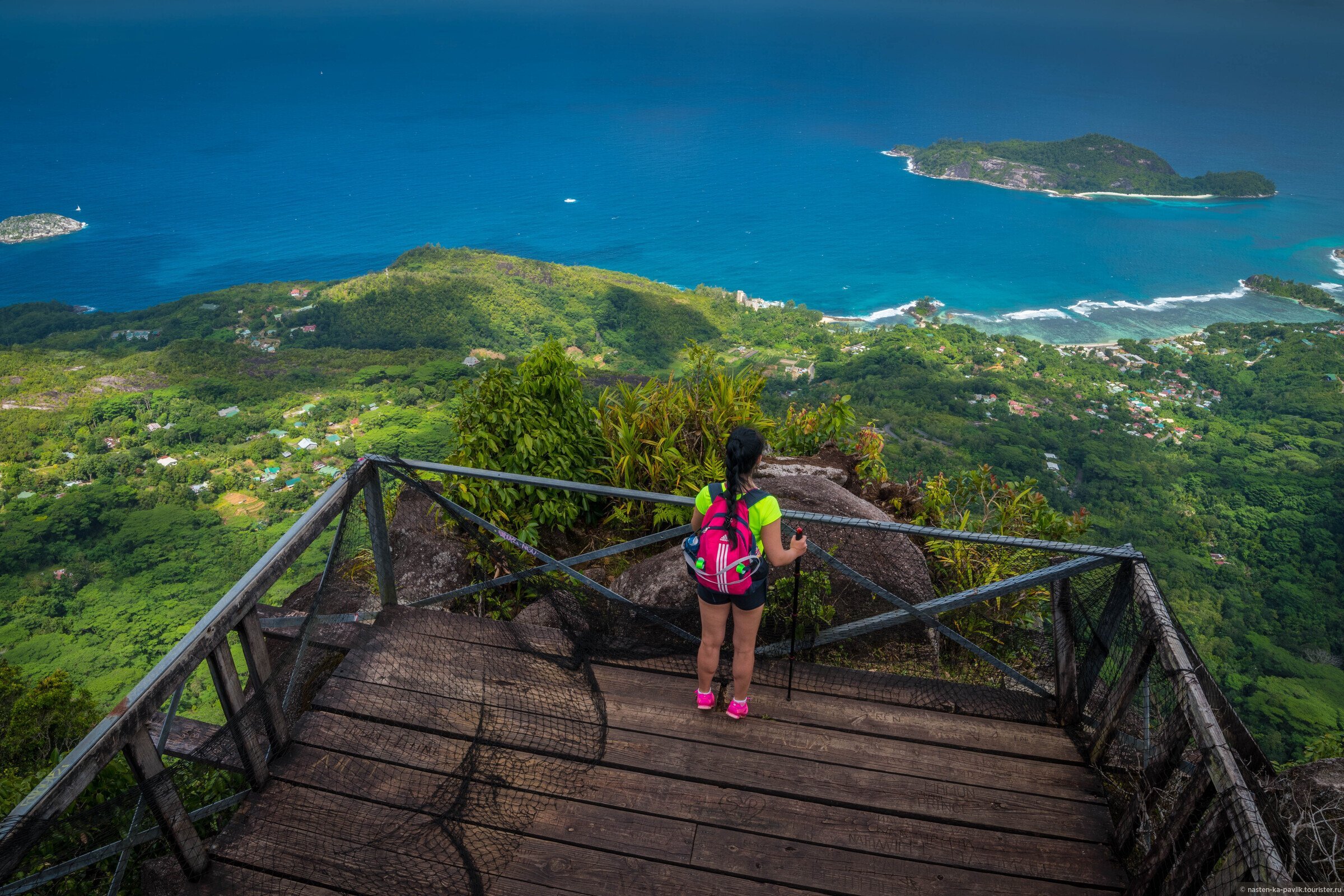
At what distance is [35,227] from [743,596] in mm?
104129

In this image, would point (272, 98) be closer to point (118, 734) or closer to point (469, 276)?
point (469, 276)

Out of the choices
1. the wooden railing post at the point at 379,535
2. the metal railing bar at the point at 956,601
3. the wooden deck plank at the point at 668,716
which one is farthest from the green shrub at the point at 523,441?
the metal railing bar at the point at 956,601

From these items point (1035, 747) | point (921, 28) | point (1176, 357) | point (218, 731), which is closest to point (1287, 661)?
point (1035, 747)

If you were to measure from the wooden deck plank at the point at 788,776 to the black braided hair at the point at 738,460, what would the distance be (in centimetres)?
97

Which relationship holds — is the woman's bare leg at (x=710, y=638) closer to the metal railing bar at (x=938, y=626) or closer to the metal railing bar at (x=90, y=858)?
the metal railing bar at (x=938, y=626)

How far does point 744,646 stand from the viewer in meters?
3.16

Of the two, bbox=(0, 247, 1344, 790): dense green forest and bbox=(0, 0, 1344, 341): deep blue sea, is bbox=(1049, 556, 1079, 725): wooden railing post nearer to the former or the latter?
bbox=(0, 247, 1344, 790): dense green forest

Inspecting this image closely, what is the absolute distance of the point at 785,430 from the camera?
7227 mm

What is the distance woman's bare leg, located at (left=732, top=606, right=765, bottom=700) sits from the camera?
3119 mm

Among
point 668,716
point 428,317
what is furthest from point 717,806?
point 428,317

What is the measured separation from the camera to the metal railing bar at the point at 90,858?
1.95 metres

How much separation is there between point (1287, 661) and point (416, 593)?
2690cm

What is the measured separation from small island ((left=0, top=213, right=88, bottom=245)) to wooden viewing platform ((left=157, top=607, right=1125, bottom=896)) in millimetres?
101113

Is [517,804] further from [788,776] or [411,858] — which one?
[788,776]
